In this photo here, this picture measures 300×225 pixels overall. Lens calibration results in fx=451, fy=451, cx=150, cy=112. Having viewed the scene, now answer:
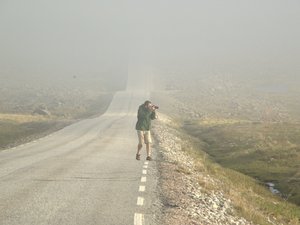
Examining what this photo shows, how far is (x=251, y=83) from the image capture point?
129m

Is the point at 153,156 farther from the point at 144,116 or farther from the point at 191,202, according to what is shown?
the point at 191,202

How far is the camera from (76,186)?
55.2 feet

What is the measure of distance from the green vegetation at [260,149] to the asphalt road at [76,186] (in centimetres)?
1008

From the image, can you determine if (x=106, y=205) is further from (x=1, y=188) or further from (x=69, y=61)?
(x=69, y=61)

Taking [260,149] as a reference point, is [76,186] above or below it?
above

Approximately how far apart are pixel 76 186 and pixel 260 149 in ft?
89.5

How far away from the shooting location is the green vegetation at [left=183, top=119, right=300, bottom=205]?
31.9 meters

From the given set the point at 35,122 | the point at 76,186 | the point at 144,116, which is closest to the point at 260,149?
the point at 144,116

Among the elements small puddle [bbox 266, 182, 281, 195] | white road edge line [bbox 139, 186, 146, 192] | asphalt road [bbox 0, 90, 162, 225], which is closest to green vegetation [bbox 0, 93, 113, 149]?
asphalt road [bbox 0, 90, 162, 225]

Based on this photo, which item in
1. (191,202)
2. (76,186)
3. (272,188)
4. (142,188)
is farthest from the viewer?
(272,188)

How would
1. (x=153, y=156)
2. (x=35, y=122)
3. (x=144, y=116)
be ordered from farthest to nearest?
1. (x=35, y=122)
2. (x=153, y=156)
3. (x=144, y=116)

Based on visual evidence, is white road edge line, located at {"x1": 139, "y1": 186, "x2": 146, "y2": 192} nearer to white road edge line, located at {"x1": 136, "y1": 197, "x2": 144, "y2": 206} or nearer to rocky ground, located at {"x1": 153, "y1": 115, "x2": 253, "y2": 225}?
rocky ground, located at {"x1": 153, "y1": 115, "x2": 253, "y2": 225}

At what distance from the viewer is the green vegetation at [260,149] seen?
31922 millimetres

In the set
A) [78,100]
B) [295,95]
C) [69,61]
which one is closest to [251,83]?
[295,95]
